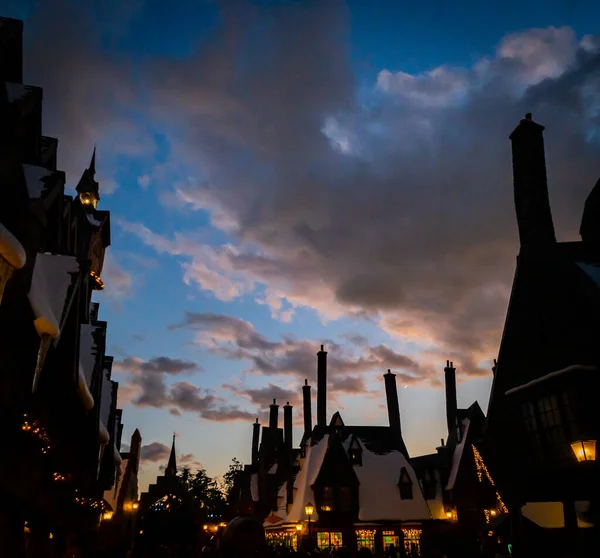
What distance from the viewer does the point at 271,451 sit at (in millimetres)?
58438

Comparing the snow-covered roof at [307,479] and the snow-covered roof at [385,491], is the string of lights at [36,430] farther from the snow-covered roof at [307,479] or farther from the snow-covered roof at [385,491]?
the snow-covered roof at [385,491]

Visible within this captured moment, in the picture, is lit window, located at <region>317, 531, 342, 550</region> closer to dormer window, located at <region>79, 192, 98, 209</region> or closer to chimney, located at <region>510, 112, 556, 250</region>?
dormer window, located at <region>79, 192, 98, 209</region>

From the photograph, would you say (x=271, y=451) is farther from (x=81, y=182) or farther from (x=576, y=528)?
(x=576, y=528)

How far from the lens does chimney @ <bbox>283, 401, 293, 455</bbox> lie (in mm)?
56069

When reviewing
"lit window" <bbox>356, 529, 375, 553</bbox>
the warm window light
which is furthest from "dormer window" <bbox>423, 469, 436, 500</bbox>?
the warm window light

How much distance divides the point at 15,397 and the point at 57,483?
16.1ft

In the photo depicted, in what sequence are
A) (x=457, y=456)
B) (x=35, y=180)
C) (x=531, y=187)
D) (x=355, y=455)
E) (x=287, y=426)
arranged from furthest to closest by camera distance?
(x=287, y=426) < (x=355, y=455) < (x=457, y=456) < (x=531, y=187) < (x=35, y=180)

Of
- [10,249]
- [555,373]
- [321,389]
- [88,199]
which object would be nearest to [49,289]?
[10,249]

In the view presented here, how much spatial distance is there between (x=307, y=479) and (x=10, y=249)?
4179 centimetres

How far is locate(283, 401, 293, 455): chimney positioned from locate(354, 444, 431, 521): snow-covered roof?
11571 mm

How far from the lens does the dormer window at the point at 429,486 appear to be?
44197 mm

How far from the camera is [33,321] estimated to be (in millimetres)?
8203

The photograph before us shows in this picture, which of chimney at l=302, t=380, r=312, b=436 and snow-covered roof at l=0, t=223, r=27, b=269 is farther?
chimney at l=302, t=380, r=312, b=436

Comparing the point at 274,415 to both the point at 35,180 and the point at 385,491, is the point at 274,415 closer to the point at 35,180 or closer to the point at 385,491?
the point at 385,491
